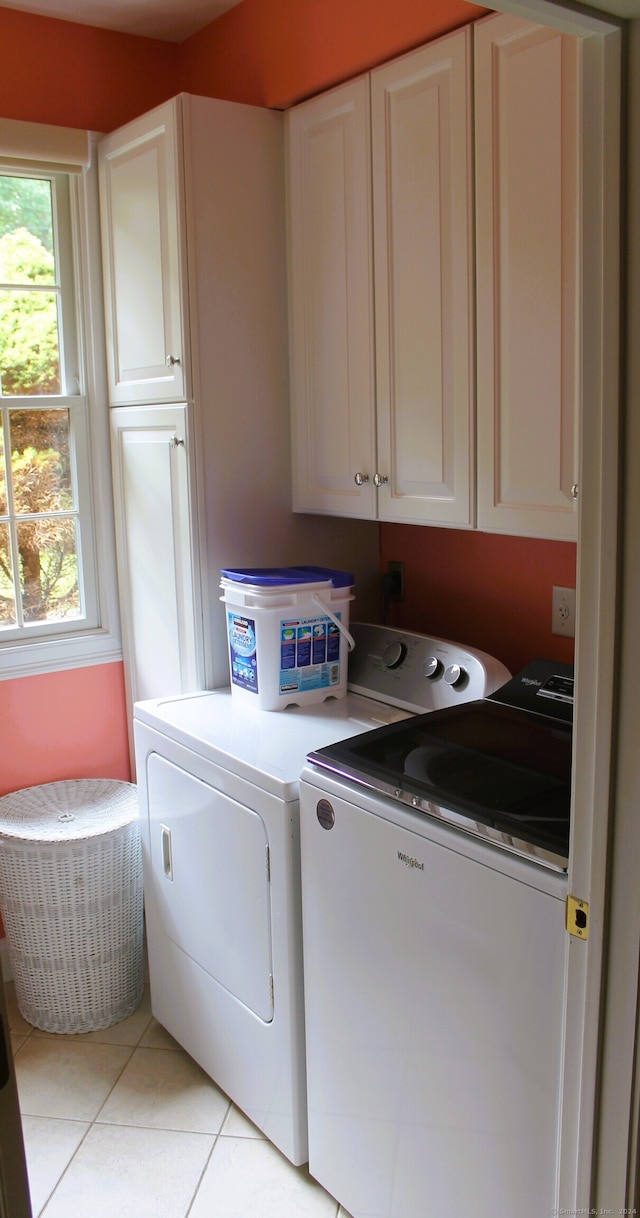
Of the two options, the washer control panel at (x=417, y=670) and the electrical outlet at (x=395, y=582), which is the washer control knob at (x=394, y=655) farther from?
the electrical outlet at (x=395, y=582)

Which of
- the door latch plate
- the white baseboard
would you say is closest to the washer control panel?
the door latch plate

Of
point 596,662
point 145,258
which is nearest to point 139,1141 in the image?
point 596,662

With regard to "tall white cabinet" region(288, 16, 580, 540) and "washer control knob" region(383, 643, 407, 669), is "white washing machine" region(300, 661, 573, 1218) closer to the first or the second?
"washer control knob" region(383, 643, 407, 669)

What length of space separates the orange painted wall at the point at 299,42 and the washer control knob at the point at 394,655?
129 centimetres

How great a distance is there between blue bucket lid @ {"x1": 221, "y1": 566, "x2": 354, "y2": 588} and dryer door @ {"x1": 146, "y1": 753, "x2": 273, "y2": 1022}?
1.53 feet

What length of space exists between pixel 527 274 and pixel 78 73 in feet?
5.25

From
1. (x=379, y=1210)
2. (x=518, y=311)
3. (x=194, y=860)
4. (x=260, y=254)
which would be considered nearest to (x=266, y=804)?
(x=194, y=860)

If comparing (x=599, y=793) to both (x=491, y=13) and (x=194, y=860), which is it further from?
(x=491, y=13)

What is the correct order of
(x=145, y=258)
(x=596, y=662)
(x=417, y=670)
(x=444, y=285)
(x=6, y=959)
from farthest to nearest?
(x=6, y=959) < (x=145, y=258) < (x=417, y=670) < (x=444, y=285) < (x=596, y=662)

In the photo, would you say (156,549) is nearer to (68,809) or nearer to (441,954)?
(68,809)

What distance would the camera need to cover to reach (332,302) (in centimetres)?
244

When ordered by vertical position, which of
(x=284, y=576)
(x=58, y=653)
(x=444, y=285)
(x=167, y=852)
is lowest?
(x=167, y=852)

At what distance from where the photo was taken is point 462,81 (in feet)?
6.48

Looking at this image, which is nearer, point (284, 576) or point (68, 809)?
point (284, 576)
